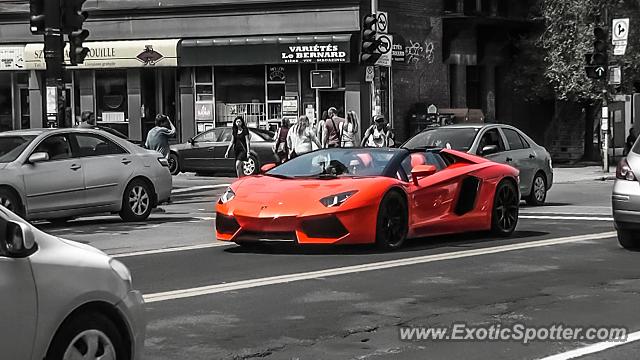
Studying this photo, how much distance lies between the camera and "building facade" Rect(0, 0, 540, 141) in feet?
106

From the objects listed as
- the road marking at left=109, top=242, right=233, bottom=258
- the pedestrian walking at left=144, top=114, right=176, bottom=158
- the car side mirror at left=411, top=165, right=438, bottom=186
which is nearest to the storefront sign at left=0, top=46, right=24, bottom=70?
the pedestrian walking at left=144, top=114, right=176, bottom=158

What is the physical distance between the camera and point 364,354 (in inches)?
272

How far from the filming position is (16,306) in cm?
491

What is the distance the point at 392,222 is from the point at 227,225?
188 centimetres

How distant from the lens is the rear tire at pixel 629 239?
481 inches

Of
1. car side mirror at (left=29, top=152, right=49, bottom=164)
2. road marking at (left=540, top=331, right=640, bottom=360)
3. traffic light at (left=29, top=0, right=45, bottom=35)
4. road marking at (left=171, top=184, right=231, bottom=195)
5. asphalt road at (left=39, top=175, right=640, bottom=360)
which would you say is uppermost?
traffic light at (left=29, top=0, right=45, bottom=35)

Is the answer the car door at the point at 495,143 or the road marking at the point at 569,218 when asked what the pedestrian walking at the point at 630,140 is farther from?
the road marking at the point at 569,218

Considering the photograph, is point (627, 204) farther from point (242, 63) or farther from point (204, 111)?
point (204, 111)

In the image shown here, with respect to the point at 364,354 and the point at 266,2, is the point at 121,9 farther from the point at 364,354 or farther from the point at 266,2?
the point at 364,354

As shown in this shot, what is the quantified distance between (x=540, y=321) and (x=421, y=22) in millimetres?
27145

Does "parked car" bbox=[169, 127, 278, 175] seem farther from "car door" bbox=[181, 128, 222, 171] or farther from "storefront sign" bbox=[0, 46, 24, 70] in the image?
"storefront sign" bbox=[0, 46, 24, 70]

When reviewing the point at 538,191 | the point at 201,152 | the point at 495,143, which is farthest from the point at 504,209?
the point at 201,152

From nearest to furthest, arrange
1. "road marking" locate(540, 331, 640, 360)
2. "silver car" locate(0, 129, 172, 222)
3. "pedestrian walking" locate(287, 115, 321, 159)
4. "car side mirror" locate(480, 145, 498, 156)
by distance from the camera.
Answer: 1. "road marking" locate(540, 331, 640, 360)
2. "silver car" locate(0, 129, 172, 222)
3. "car side mirror" locate(480, 145, 498, 156)
4. "pedestrian walking" locate(287, 115, 321, 159)

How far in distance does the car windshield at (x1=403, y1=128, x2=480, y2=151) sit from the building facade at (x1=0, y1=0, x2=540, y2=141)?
12.7 metres
